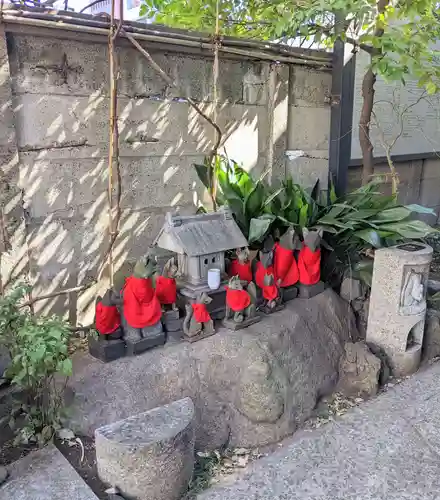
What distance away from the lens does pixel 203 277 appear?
3018mm

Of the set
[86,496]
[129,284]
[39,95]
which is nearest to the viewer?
[86,496]

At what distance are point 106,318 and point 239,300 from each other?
825 mm

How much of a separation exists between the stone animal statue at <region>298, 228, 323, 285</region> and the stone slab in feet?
6.70

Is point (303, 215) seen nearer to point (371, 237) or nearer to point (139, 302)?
point (371, 237)

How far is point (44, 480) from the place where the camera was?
2.08 meters

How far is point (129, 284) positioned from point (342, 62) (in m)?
3.16

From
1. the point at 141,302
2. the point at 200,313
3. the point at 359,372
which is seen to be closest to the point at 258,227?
the point at 200,313

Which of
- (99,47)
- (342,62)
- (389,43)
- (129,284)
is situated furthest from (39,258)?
(342,62)

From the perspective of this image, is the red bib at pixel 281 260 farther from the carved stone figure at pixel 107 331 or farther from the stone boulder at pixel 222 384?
the carved stone figure at pixel 107 331

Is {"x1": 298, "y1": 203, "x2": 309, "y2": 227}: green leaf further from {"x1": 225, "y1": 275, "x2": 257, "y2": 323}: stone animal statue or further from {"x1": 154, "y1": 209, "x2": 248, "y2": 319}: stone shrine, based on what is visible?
{"x1": 225, "y1": 275, "x2": 257, "y2": 323}: stone animal statue

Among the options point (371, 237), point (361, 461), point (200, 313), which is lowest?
point (361, 461)

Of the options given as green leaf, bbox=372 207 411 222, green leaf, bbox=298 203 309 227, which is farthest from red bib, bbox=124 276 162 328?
green leaf, bbox=372 207 411 222

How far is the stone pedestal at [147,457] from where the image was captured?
2.00 meters

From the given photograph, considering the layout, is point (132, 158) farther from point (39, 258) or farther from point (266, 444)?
point (266, 444)
